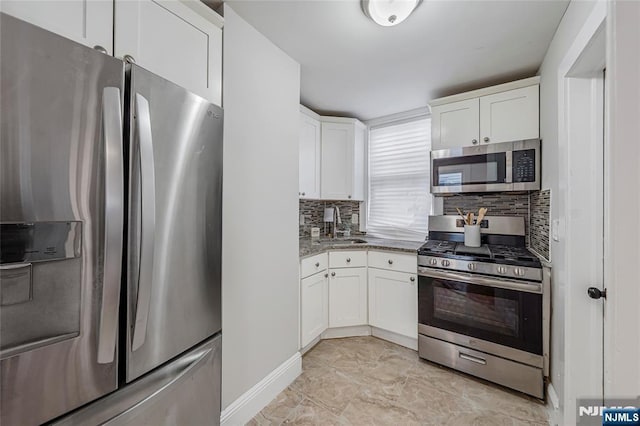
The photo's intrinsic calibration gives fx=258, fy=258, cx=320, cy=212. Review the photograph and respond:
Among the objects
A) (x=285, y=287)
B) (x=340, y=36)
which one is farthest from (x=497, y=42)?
(x=285, y=287)

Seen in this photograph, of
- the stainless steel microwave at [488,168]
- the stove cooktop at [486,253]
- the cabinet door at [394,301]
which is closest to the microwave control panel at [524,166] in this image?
the stainless steel microwave at [488,168]

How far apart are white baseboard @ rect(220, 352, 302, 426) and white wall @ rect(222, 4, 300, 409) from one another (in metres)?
0.04

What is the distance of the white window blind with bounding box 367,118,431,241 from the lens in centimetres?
291

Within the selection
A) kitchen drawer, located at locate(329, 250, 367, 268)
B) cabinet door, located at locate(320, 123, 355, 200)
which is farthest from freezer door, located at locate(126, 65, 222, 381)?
cabinet door, located at locate(320, 123, 355, 200)

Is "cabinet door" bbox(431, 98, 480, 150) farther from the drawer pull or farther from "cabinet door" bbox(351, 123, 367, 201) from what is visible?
the drawer pull

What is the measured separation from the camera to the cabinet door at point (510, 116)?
208cm

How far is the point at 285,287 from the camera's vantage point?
1901 mm

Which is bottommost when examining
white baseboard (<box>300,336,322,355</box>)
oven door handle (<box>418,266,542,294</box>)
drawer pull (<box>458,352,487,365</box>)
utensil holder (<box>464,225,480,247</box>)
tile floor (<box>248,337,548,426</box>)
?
tile floor (<box>248,337,548,426</box>)

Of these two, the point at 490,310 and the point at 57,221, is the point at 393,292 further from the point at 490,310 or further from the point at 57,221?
the point at 57,221

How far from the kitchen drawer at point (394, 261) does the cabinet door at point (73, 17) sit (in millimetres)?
2321

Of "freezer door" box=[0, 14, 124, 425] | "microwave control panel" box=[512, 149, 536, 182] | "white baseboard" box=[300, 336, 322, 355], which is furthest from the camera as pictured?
"white baseboard" box=[300, 336, 322, 355]

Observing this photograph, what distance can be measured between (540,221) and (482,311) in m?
0.84

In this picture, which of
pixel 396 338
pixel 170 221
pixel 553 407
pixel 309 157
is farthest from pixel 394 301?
pixel 170 221

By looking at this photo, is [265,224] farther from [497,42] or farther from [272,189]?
[497,42]
